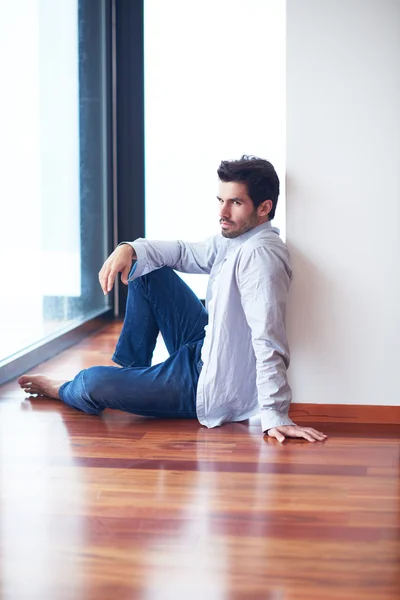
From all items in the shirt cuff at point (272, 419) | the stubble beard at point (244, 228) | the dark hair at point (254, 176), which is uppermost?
the dark hair at point (254, 176)

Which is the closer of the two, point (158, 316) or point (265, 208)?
point (265, 208)

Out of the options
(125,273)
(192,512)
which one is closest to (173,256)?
(125,273)

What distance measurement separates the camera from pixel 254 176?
2.45 m

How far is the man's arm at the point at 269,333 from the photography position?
7.57 ft

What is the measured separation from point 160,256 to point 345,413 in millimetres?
785

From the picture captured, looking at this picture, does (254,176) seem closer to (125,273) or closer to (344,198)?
(344,198)

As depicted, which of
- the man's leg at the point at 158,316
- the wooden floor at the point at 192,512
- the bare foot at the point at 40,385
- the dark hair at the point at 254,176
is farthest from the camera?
the bare foot at the point at 40,385

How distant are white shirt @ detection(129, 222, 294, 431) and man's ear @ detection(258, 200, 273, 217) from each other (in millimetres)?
35

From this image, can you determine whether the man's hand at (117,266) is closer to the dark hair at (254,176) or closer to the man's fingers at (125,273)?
the man's fingers at (125,273)

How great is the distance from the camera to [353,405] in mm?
2594

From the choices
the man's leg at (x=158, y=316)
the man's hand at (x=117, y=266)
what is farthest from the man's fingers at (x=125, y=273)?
the man's leg at (x=158, y=316)

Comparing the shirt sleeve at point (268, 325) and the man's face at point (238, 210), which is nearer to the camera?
the shirt sleeve at point (268, 325)

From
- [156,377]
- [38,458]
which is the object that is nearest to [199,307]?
[156,377]

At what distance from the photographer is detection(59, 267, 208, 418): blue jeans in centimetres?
254
